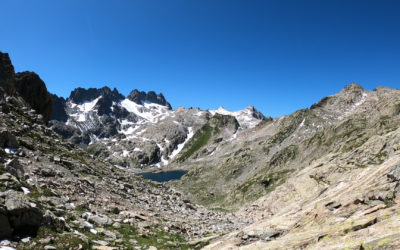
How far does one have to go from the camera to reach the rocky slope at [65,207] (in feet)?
42.1

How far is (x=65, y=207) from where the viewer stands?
18.8 metres

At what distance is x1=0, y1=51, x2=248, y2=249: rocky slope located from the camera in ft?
42.1

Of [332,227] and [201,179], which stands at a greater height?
[201,179]

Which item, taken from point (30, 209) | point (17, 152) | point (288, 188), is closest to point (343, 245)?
point (30, 209)

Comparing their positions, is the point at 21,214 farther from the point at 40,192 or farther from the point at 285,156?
the point at 285,156

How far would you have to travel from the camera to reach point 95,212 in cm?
2128

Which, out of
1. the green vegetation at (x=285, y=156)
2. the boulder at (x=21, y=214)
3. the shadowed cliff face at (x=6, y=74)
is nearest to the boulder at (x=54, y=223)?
the boulder at (x=21, y=214)

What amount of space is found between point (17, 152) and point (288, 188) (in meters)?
51.9

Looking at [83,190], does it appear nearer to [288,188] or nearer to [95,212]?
[95,212]

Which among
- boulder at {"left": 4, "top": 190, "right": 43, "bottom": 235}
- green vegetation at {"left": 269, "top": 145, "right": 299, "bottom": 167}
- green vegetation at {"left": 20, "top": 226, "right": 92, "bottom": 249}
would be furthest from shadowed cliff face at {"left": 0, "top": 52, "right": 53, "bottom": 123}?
green vegetation at {"left": 269, "top": 145, "right": 299, "bottom": 167}

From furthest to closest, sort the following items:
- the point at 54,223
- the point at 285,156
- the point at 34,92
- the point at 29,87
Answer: the point at 285,156
the point at 34,92
the point at 29,87
the point at 54,223

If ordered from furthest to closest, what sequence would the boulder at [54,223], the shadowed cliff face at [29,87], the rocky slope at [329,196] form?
the shadowed cliff face at [29,87] < the boulder at [54,223] < the rocky slope at [329,196]

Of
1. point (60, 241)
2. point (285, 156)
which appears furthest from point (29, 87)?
point (285, 156)

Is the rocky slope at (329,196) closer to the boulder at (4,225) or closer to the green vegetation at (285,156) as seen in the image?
the green vegetation at (285,156)
